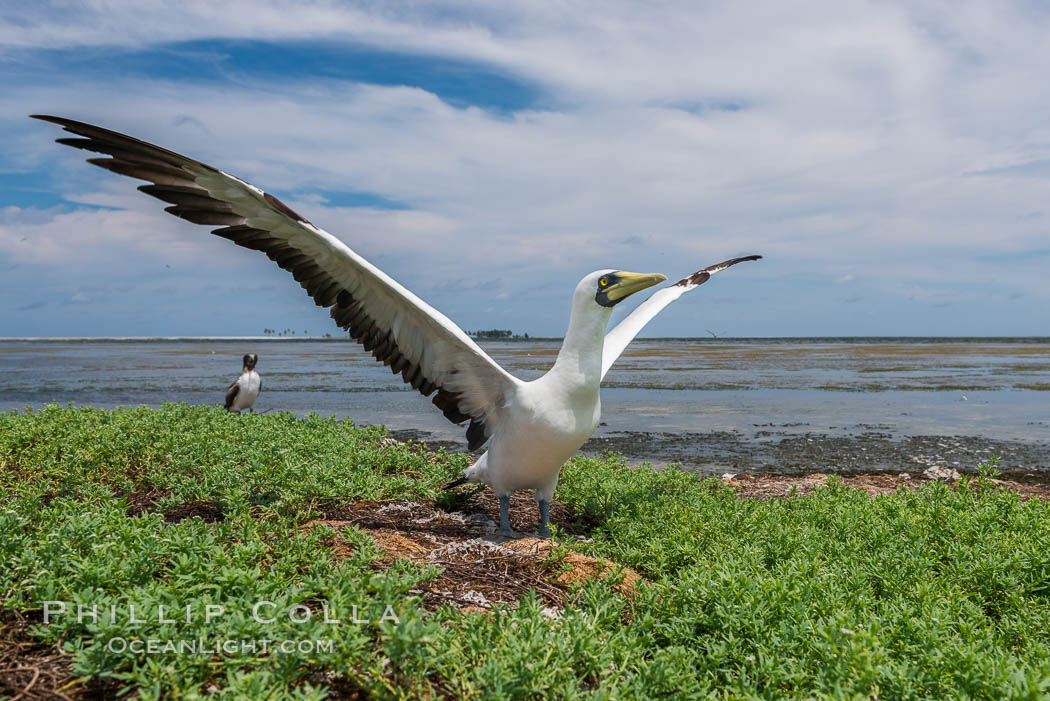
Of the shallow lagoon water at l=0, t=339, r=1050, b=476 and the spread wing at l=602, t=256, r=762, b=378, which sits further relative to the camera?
the shallow lagoon water at l=0, t=339, r=1050, b=476

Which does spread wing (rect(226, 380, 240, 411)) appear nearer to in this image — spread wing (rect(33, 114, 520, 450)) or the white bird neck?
spread wing (rect(33, 114, 520, 450))

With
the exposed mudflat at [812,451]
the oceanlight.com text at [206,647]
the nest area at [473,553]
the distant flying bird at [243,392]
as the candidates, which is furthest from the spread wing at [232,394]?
the oceanlight.com text at [206,647]

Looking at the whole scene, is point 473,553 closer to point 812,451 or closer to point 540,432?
point 540,432

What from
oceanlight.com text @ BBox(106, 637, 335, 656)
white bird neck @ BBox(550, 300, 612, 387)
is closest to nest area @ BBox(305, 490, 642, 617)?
oceanlight.com text @ BBox(106, 637, 335, 656)

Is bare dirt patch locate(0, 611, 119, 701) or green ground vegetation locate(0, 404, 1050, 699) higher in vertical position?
green ground vegetation locate(0, 404, 1050, 699)

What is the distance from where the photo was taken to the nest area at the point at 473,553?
3316mm

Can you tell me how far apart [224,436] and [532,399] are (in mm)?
3660

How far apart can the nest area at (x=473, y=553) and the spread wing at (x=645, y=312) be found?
1517 millimetres

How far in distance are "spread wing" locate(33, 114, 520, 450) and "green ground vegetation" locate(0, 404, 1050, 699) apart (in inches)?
45.7

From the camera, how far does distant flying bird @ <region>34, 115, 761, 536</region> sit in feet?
Result: 13.6

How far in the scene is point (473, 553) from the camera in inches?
161

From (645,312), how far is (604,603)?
4216mm

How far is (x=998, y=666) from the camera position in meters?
2.35

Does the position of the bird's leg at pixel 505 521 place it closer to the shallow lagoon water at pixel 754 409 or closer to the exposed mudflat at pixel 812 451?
the exposed mudflat at pixel 812 451
